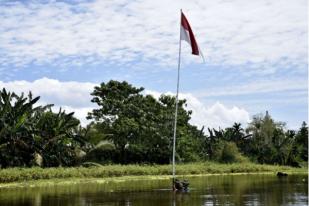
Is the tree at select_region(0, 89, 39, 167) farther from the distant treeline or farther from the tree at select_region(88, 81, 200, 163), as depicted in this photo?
the tree at select_region(88, 81, 200, 163)

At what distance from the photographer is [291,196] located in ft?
79.6

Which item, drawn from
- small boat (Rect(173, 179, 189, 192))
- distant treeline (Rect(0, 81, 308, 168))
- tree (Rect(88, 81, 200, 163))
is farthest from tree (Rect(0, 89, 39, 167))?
small boat (Rect(173, 179, 189, 192))

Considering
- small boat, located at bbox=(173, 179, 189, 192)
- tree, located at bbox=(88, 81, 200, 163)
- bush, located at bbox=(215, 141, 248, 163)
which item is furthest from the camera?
bush, located at bbox=(215, 141, 248, 163)

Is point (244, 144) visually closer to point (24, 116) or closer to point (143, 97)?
point (143, 97)

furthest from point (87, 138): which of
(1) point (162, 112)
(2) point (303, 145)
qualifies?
(2) point (303, 145)

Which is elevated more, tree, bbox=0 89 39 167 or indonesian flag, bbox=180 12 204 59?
indonesian flag, bbox=180 12 204 59

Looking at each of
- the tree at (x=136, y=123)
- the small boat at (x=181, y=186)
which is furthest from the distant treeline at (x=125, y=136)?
the small boat at (x=181, y=186)

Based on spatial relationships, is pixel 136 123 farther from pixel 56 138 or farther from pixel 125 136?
pixel 56 138

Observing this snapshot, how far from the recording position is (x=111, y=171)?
4322cm

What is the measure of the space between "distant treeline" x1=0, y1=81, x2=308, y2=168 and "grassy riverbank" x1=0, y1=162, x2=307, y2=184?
185 inches

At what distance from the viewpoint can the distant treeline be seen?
42.6 meters

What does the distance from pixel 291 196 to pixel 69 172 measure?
20600mm

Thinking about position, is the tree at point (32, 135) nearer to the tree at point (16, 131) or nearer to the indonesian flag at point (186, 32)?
the tree at point (16, 131)

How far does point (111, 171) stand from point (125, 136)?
12559mm
